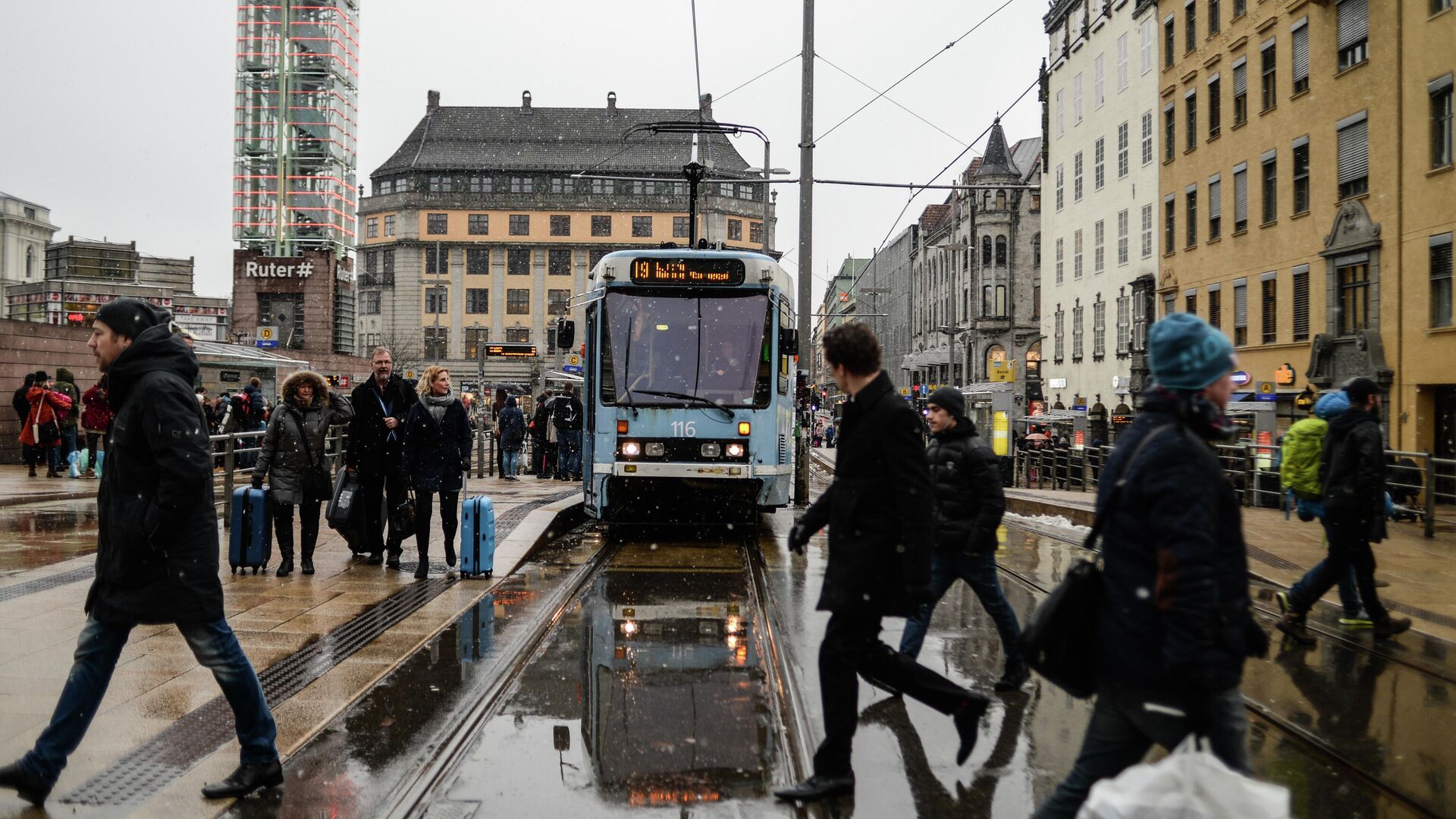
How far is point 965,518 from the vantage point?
259 inches

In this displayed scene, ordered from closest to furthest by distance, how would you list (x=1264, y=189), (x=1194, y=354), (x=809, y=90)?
(x=1194, y=354)
(x=809, y=90)
(x=1264, y=189)

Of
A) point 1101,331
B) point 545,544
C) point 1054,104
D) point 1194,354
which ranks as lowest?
Answer: point 545,544

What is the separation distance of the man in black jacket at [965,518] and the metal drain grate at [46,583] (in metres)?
6.15

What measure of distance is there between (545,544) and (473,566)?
2869mm

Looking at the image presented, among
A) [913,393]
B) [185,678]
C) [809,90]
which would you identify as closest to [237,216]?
[913,393]

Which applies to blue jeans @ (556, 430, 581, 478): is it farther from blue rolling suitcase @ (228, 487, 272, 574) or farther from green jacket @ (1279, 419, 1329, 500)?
green jacket @ (1279, 419, 1329, 500)

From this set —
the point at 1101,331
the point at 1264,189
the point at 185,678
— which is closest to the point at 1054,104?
the point at 1101,331

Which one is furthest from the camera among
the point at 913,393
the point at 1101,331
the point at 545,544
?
the point at 913,393

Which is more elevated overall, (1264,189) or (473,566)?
(1264,189)

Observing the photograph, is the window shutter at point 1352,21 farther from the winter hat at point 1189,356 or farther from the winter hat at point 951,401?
the winter hat at point 1189,356

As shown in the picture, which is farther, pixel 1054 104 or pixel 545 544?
pixel 1054 104

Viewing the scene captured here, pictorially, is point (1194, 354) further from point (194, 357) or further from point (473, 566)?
point (473, 566)

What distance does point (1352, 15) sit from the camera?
82.7 feet

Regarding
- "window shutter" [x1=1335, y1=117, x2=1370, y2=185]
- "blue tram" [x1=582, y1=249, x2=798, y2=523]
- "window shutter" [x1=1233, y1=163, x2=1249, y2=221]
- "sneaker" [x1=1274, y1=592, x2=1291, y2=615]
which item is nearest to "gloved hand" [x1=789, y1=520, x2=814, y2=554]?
"sneaker" [x1=1274, y1=592, x2=1291, y2=615]
